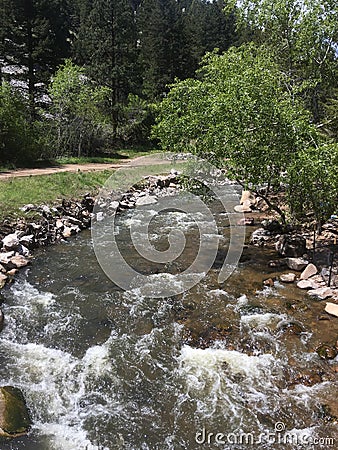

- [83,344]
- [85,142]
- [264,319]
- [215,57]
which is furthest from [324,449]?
[85,142]

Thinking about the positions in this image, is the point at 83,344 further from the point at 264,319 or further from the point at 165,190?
the point at 165,190

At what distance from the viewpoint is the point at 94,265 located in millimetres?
11211

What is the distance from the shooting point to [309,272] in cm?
1027

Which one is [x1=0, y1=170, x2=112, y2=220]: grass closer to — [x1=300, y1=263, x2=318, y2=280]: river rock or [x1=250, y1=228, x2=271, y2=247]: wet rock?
[x1=250, y1=228, x2=271, y2=247]: wet rock

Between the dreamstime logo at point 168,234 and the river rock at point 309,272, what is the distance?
78.5 inches

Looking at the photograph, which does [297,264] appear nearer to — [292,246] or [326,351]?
[292,246]

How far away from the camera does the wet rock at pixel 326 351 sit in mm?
6957

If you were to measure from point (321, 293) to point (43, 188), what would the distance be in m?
11.7

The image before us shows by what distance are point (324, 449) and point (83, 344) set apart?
4431mm

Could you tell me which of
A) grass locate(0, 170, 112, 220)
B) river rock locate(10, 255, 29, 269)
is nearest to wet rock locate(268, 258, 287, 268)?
river rock locate(10, 255, 29, 269)

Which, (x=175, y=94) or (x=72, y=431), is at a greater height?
(x=175, y=94)

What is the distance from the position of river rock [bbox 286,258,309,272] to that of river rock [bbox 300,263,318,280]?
341 millimetres

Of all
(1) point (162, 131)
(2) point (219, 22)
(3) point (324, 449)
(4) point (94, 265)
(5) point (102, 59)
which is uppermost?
(2) point (219, 22)
